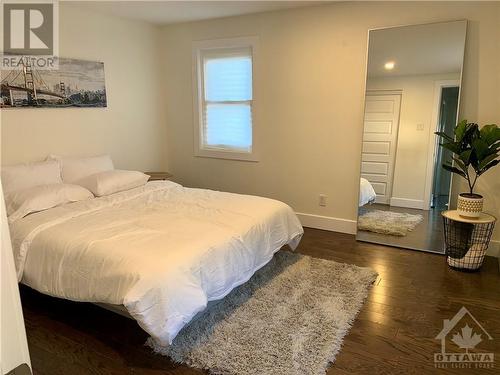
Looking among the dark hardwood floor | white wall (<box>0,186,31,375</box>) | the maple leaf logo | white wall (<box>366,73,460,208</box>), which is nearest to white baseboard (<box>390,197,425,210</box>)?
white wall (<box>366,73,460,208</box>)

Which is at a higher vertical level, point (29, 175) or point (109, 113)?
point (109, 113)

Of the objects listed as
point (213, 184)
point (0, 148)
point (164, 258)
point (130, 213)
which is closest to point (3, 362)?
point (164, 258)

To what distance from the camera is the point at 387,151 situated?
363cm

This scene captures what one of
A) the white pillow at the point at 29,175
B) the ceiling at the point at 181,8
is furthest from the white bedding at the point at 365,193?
the white pillow at the point at 29,175

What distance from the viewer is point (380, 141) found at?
3.62m

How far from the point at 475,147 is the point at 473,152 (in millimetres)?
44

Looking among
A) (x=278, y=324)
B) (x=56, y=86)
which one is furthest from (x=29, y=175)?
(x=278, y=324)

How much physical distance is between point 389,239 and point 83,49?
384 centimetres

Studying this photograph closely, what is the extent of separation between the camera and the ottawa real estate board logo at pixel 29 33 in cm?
308

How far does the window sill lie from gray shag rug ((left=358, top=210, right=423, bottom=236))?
146 cm

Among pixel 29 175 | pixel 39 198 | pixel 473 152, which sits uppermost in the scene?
pixel 473 152

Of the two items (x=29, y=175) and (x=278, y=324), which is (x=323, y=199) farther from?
(x=29, y=175)

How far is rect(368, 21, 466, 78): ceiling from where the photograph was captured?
3131 mm

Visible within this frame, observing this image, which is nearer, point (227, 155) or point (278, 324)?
point (278, 324)
